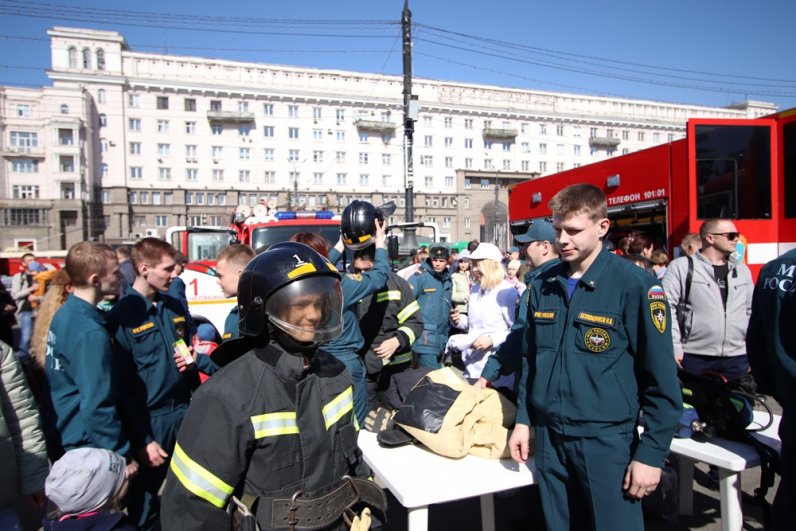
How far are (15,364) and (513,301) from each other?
3.87 m

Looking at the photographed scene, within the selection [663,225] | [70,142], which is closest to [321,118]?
[70,142]

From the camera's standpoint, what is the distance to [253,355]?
1.80 m

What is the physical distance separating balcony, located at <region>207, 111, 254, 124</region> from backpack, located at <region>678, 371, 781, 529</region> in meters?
55.4

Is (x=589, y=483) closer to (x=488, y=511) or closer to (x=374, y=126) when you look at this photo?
(x=488, y=511)

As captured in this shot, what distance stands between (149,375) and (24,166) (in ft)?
202

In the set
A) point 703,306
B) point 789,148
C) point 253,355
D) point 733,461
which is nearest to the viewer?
point 253,355

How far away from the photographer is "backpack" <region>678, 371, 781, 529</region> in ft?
9.75

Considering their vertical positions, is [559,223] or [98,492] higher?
[559,223]

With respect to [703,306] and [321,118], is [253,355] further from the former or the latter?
[321,118]

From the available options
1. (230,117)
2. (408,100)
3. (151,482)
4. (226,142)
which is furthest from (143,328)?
(226,142)

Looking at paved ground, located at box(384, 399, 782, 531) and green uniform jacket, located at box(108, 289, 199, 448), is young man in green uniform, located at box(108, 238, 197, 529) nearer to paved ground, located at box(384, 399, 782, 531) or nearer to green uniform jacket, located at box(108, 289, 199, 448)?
green uniform jacket, located at box(108, 289, 199, 448)

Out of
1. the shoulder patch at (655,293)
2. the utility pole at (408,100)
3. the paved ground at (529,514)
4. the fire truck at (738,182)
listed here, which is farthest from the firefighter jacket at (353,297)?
the utility pole at (408,100)

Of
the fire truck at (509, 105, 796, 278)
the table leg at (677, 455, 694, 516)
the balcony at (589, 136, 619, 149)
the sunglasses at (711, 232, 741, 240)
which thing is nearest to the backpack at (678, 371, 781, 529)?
the table leg at (677, 455, 694, 516)

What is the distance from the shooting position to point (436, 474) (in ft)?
9.18
